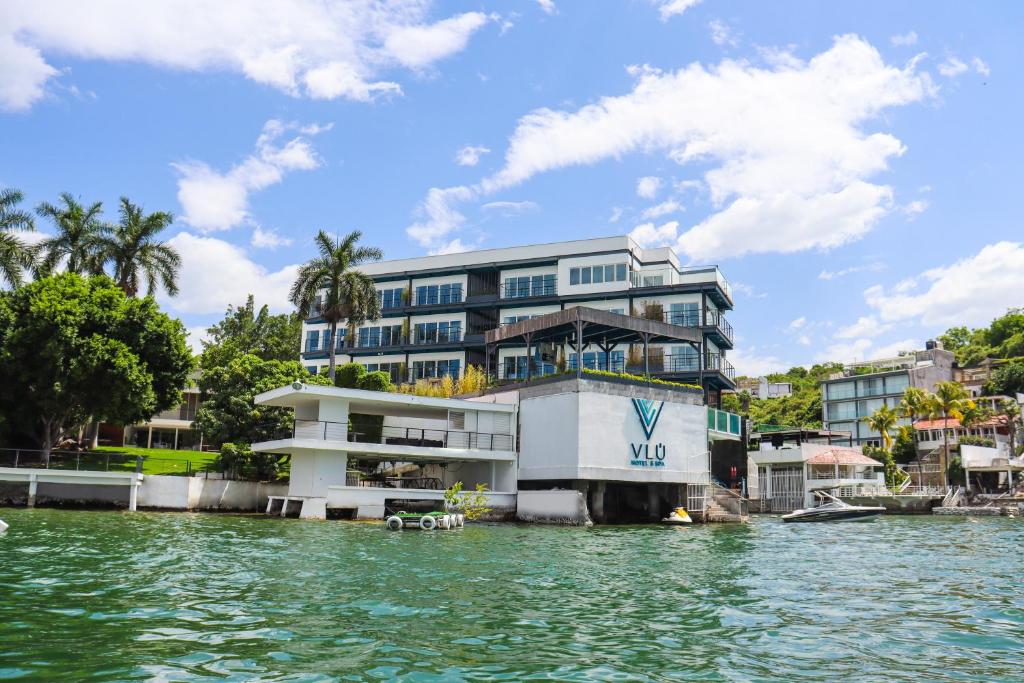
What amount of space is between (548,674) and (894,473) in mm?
68120

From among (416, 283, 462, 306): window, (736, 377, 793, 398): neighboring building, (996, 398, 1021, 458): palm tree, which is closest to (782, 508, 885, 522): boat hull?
(416, 283, 462, 306): window

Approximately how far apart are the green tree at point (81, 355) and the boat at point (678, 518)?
85.5ft

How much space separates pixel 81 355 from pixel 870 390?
80.4 metres

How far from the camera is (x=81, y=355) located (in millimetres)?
37500

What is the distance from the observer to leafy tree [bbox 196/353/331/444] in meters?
42.9

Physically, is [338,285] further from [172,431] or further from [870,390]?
[870,390]

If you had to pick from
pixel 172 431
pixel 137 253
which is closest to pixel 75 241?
pixel 137 253

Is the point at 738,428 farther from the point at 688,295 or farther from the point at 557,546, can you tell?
the point at 557,546

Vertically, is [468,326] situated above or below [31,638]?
above

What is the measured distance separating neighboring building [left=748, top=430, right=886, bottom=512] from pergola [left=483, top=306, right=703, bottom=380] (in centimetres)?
2174

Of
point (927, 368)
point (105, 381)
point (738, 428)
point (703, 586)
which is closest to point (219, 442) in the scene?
point (105, 381)

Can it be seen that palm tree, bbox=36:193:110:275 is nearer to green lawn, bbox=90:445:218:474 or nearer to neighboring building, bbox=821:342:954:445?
green lawn, bbox=90:445:218:474

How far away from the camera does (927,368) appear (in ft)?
295

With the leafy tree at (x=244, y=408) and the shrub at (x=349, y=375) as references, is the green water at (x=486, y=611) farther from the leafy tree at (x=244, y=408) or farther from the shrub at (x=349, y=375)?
the shrub at (x=349, y=375)
